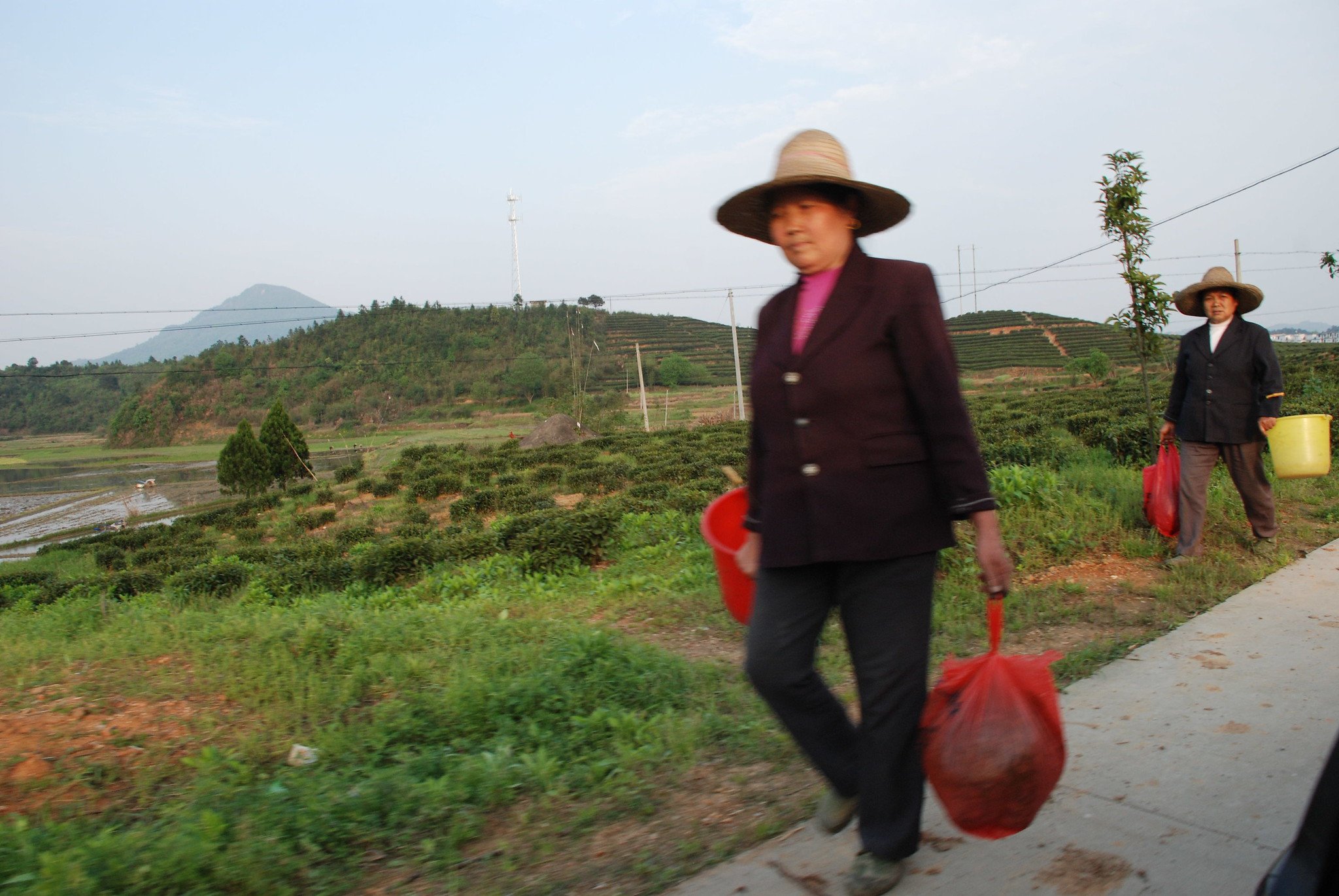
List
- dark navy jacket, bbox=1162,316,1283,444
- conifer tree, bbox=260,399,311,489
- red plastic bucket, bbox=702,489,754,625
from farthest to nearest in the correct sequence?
conifer tree, bbox=260,399,311,489, dark navy jacket, bbox=1162,316,1283,444, red plastic bucket, bbox=702,489,754,625

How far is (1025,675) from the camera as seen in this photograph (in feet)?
6.51

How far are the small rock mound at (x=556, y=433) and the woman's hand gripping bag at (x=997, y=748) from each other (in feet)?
105

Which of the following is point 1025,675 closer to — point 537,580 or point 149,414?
point 537,580

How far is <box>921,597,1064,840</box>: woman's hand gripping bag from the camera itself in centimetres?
192

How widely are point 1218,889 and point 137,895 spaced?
95.1 inches

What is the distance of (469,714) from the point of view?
10.7 ft

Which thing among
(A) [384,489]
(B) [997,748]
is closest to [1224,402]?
(B) [997,748]

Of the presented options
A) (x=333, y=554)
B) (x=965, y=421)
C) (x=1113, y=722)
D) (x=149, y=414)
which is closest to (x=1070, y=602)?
(x=1113, y=722)

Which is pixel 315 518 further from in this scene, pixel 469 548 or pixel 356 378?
pixel 356 378

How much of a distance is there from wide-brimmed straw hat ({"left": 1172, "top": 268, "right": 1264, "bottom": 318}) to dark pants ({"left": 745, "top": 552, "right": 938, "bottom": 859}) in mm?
3929

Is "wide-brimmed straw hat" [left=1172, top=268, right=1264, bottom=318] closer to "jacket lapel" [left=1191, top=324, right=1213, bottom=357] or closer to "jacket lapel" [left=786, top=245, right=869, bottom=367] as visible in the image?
"jacket lapel" [left=1191, top=324, right=1213, bottom=357]

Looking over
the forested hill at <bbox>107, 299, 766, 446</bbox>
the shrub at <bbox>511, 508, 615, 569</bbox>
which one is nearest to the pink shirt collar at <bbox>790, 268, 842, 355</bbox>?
the shrub at <bbox>511, 508, 615, 569</bbox>

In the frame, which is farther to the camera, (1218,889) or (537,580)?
(537,580)

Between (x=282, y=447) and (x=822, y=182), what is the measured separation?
34.0 m
